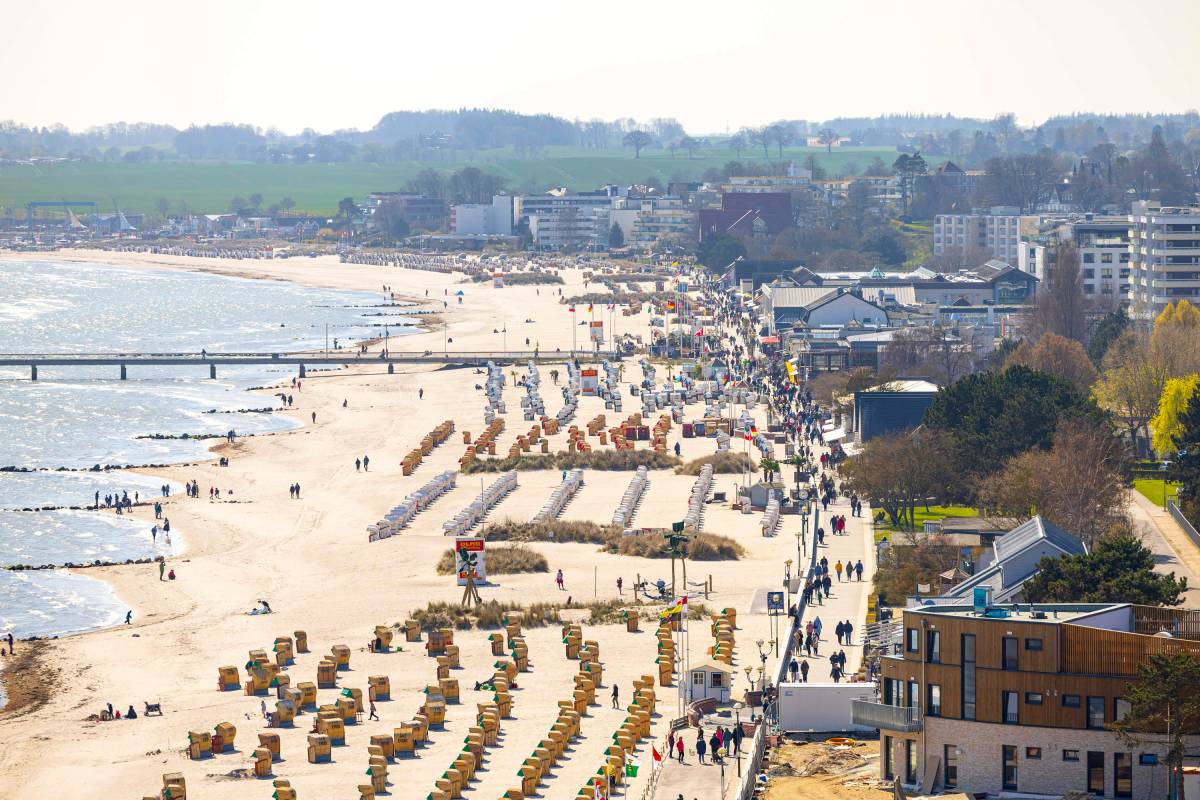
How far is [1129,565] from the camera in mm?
37844

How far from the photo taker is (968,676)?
99.2 feet

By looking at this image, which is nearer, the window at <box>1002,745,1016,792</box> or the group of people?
the window at <box>1002,745,1016,792</box>

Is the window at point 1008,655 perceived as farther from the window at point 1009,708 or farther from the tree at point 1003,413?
the tree at point 1003,413

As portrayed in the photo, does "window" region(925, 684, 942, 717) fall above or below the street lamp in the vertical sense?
above

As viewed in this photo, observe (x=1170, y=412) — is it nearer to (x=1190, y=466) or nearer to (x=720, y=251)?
(x=1190, y=466)

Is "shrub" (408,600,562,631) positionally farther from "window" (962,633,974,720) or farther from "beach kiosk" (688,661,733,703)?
"window" (962,633,974,720)

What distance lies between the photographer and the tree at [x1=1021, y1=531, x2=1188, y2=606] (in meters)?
36.8

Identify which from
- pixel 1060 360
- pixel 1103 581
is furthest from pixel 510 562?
pixel 1060 360

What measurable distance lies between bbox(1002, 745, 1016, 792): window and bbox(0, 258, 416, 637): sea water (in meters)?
28.1

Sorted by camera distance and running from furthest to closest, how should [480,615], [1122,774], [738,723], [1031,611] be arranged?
[480,615] → [738,723] → [1031,611] → [1122,774]

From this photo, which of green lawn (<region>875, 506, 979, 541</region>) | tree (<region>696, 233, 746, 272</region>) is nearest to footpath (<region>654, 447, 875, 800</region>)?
green lawn (<region>875, 506, 979, 541</region>)

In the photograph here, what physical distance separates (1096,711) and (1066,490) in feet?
70.3

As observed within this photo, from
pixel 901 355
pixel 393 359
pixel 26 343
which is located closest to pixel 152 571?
pixel 901 355

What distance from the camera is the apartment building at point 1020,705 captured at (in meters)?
29.5
